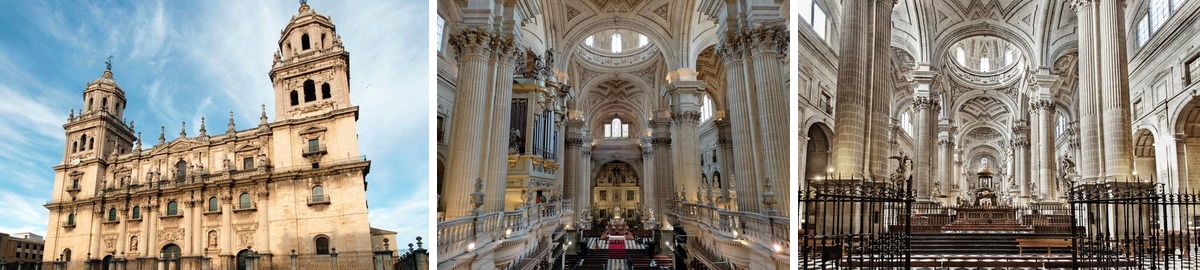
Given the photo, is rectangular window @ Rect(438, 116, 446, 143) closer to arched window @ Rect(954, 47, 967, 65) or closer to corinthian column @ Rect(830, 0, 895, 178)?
corinthian column @ Rect(830, 0, 895, 178)

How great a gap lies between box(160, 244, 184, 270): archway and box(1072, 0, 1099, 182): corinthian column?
73.2 ft

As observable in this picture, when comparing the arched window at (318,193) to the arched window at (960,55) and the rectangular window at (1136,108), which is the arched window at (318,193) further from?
the arched window at (960,55)

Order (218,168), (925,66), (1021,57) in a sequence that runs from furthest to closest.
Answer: (1021,57) → (925,66) → (218,168)

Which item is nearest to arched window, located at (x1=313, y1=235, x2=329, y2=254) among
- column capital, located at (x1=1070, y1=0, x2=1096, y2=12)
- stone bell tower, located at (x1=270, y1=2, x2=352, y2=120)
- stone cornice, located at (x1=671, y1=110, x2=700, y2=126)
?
stone bell tower, located at (x1=270, y1=2, x2=352, y2=120)

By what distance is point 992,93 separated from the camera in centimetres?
2844

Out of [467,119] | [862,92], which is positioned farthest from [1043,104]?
[467,119]

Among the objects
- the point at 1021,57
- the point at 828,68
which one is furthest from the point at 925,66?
the point at 1021,57

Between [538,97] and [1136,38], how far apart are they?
58.4 ft

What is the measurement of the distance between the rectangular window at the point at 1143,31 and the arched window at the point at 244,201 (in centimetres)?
2485

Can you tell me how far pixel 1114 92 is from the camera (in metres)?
13.5

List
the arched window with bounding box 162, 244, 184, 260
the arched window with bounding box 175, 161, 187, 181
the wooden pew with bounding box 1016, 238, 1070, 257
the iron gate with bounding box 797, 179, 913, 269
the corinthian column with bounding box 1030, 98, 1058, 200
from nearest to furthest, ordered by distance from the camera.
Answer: the iron gate with bounding box 797, 179, 913, 269, the wooden pew with bounding box 1016, 238, 1070, 257, the arched window with bounding box 162, 244, 184, 260, the arched window with bounding box 175, 161, 187, 181, the corinthian column with bounding box 1030, 98, 1058, 200

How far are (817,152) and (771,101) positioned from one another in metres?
9.13

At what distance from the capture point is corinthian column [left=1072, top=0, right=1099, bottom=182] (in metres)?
13.8

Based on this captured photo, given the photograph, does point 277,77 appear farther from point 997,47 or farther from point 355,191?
point 997,47
